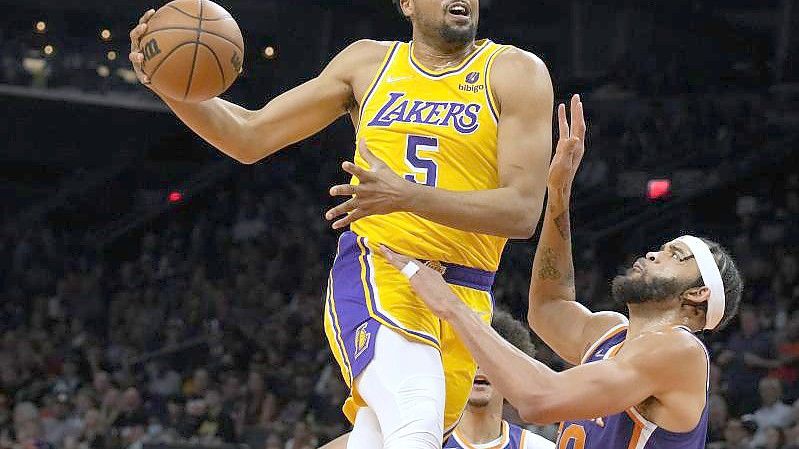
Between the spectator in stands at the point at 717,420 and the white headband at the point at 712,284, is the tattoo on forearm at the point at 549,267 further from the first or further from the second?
the spectator in stands at the point at 717,420

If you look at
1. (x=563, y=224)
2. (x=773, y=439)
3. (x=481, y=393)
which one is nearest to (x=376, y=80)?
(x=563, y=224)

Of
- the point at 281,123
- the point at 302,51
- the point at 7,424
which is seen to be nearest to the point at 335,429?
the point at 7,424

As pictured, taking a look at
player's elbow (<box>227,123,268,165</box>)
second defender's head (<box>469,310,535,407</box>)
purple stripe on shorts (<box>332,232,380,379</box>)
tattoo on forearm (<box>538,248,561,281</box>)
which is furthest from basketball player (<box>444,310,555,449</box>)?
player's elbow (<box>227,123,268,165</box>)

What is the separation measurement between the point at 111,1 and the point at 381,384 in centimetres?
1878

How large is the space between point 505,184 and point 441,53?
1.76ft

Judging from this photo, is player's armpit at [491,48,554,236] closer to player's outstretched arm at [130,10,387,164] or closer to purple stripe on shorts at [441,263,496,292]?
purple stripe on shorts at [441,263,496,292]

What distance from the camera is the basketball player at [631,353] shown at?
3.83 m

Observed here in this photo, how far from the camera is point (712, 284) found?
411 centimetres

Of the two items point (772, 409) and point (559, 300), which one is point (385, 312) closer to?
point (559, 300)

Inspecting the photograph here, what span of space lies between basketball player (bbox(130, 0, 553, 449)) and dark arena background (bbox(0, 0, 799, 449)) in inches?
214

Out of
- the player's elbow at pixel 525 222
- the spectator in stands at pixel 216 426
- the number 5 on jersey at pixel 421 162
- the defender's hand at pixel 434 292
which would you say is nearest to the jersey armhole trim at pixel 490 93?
the number 5 on jersey at pixel 421 162

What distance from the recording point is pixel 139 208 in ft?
72.3

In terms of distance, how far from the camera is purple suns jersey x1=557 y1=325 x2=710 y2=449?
13.4 ft

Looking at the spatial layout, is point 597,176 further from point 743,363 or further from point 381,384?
point 381,384
